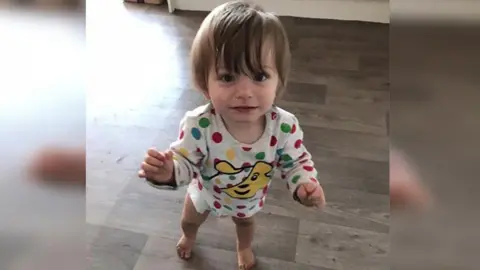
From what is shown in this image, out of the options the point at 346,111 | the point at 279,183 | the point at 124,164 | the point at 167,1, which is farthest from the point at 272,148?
the point at 167,1

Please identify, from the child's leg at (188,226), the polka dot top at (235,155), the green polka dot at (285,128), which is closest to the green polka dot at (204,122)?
the polka dot top at (235,155)

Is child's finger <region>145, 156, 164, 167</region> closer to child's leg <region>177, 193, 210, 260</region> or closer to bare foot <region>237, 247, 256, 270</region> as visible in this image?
child's leg <region>177, 193, 210, 260</region>

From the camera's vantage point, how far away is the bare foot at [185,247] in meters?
1.12

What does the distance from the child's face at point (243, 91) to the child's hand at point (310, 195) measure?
5.6 inches

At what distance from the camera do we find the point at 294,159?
87cm

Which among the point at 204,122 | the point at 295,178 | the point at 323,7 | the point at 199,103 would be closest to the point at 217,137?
the point at 204,122

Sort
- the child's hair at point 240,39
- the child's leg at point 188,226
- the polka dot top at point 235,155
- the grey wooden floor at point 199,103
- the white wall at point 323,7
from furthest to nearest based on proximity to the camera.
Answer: the white wall at point 323,7
the grey wooden floor at point 199,103
the child's leg at point 188,226
the polka dot top at point 235,155
the child's hair at point 240,39

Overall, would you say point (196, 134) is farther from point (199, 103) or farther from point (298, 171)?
point (199, 103)

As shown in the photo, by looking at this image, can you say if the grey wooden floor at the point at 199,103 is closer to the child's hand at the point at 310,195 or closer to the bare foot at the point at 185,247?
the bare foot at the point at 185,247

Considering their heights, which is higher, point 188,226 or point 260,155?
point 260,155

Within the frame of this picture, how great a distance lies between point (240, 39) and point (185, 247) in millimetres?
528

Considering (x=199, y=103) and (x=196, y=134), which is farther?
(x=199, y=103)

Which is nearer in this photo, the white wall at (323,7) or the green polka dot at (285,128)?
the green polka dot at (285,128)

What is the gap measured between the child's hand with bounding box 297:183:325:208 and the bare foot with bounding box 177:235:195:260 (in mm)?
341
